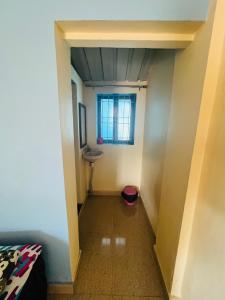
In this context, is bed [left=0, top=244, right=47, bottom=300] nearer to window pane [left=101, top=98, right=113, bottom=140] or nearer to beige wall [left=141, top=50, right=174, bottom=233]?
beige wall [left=141, top=50, right=174, bottom=233]

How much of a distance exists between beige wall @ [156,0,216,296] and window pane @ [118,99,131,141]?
1526 millimetres

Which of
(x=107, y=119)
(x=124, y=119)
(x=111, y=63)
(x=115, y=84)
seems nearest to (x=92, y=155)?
(x=107, y=119)

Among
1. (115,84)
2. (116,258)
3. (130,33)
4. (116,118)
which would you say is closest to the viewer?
(130,33)

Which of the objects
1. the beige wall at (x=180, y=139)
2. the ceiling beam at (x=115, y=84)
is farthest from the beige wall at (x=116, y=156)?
the beige wall at (x=180, y=139)

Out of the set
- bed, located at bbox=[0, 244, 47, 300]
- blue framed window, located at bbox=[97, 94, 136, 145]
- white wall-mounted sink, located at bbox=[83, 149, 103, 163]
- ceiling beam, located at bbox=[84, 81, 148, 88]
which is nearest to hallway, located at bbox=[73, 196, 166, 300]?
bed, located at bbox=[0, 244, 47, 300]

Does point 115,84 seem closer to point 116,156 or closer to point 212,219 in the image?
point 116,156

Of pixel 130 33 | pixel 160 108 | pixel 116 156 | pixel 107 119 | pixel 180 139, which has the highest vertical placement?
pixel 130 33

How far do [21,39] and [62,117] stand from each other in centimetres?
49

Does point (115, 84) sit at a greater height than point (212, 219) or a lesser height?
greater

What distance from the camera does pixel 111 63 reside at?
6.02 ft

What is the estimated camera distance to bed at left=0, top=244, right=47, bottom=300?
0.80m

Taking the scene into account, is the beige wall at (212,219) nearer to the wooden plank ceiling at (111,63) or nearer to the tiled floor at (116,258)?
the tiled floor at (116,258)

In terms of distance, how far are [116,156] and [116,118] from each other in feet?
2.55

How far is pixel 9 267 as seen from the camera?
2.76 ft
